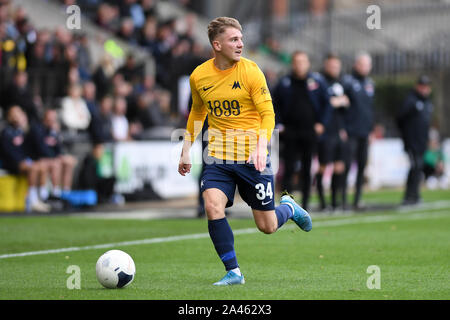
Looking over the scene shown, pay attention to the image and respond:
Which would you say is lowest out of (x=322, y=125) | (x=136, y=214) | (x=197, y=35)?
(x=136, y=214)

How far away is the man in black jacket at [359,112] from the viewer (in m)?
16.9

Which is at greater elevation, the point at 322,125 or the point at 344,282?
the point at 322,125

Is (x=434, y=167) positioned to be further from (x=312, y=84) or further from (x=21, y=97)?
(x=21, y=97)

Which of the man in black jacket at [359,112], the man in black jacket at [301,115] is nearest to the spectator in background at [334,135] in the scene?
the man in black jacket at [359,112]

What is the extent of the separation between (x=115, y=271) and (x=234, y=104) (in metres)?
1.72

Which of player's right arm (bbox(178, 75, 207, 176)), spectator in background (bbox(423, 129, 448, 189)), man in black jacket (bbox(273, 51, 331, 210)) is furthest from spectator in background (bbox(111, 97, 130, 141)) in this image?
player's right arm (bbox(178, 75, 207, 176))

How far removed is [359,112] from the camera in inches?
666

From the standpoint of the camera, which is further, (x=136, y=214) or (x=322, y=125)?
(x=136, y=214)

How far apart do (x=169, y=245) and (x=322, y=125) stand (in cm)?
489

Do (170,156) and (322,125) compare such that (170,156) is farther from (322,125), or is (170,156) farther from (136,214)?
(322,125)

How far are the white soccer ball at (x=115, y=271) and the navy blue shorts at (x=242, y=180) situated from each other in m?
0.92

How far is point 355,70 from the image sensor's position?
17.1 metres

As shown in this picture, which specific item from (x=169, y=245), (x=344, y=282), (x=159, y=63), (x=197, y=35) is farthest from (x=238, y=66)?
(x=197, y=35)
